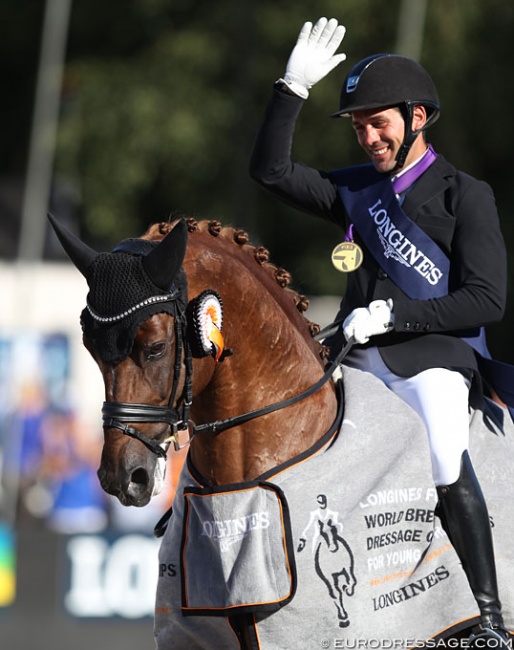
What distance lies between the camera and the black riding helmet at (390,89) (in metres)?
4.39

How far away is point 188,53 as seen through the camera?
64.8ft

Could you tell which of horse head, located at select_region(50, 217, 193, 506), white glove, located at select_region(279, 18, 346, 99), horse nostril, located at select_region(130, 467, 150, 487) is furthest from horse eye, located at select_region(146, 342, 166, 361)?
white glove, located at select_region(279, 18, 346, 99)

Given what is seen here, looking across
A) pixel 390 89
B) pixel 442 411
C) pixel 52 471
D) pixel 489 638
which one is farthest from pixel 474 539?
pixel 52 471

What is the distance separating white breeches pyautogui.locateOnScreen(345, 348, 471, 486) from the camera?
421cm

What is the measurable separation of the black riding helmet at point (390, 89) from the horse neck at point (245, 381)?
29.3 inches

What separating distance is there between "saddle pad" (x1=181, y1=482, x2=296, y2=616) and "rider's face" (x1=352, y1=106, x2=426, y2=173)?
132 centimetres

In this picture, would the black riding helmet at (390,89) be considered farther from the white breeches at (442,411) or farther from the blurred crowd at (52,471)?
the blurred crowd at (52,471)

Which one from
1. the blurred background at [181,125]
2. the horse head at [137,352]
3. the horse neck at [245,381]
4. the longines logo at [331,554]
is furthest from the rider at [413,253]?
the blurred background at [181,125]

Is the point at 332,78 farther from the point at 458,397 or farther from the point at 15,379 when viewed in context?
the point at 458,397

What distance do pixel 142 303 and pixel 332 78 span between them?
50.5 ft

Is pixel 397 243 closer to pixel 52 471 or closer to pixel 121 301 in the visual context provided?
pixel 121 301

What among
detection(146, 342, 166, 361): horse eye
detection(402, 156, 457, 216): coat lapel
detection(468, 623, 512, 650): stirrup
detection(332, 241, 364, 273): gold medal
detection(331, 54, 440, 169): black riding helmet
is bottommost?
detection(468, 623, 512, 650): stirrup

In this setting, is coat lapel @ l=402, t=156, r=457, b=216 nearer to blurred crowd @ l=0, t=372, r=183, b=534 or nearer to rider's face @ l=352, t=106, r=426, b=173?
rider's face @ l=352, t=106, r=426, b=173

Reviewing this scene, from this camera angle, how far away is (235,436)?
13.2 ft
